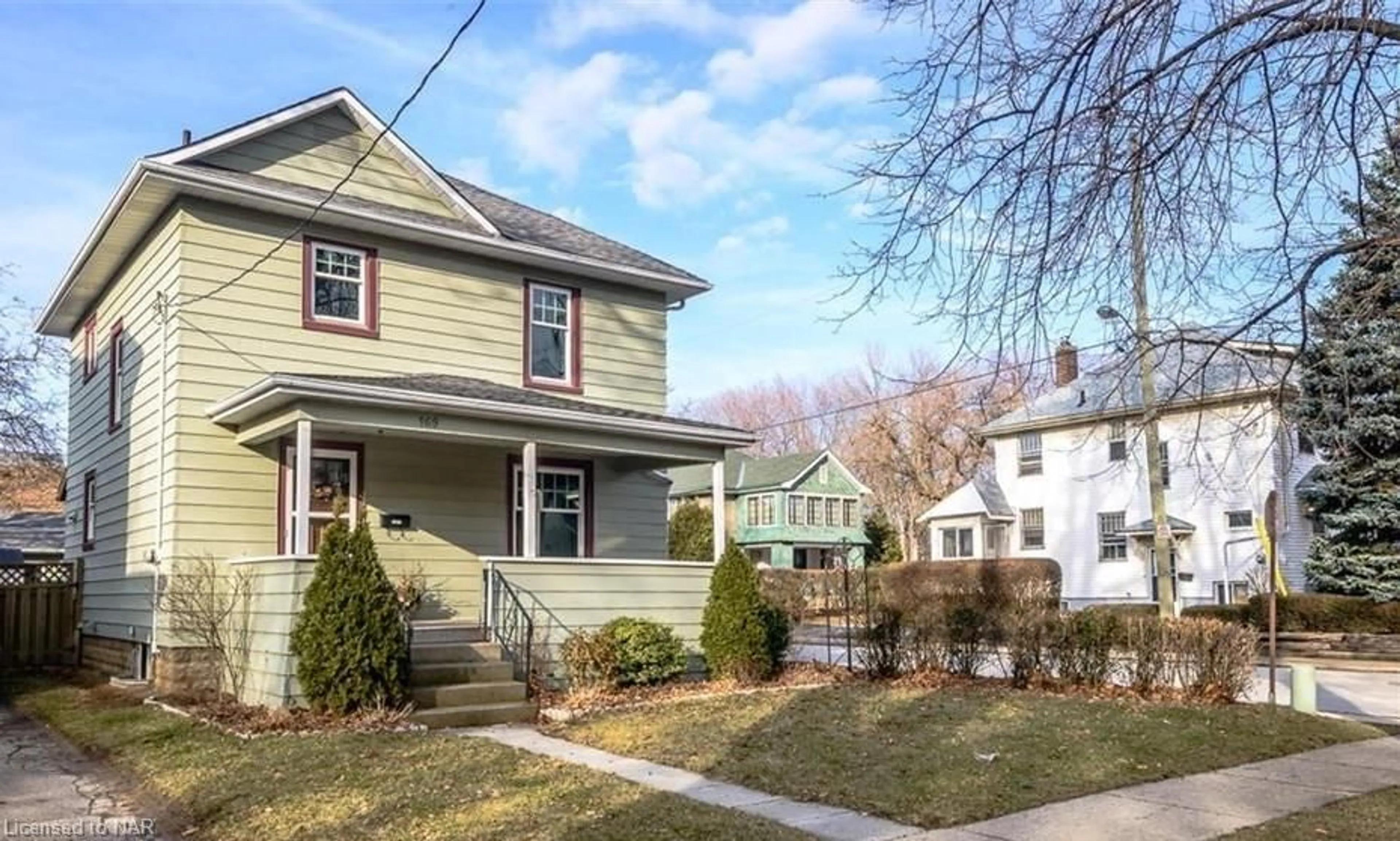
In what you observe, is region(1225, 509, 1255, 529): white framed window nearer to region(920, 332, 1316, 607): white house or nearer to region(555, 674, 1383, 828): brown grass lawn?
region(920, 332, 1316, 607): white house

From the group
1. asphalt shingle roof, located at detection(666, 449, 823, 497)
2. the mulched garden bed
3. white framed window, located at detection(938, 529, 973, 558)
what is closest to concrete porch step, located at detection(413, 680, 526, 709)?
the mulched garden bed

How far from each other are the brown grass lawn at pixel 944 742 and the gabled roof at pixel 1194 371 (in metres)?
2.61

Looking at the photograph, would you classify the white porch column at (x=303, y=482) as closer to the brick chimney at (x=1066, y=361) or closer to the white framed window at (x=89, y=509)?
the white framed window at (x=89, y=509)

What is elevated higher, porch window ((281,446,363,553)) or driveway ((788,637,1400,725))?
porch window ((281,446,363,553))

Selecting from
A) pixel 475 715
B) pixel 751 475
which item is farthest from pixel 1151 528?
pixel 475 715

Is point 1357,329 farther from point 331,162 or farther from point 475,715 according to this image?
point 331,162

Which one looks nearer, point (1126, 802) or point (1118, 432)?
point (1126, 802)

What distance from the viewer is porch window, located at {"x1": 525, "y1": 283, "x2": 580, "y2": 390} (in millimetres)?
15266

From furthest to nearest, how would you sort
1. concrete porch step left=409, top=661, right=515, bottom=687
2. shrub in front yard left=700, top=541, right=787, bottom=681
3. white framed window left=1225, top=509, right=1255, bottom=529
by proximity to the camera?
white framed window left=1225, top=509, right=1255, bottom=529, shrub in front yard left=700, top=541, right=787, bottom=681, concrete porch step left=409, top=661, right=515, bottom=687

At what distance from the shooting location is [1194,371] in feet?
21.8

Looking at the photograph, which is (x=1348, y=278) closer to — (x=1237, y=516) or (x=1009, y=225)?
(x=1009, y=225)

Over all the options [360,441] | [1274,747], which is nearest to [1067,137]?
[1274,747]

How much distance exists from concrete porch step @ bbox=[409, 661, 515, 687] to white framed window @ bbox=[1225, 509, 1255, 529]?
2317 cm

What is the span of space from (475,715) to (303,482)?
2914 mm
